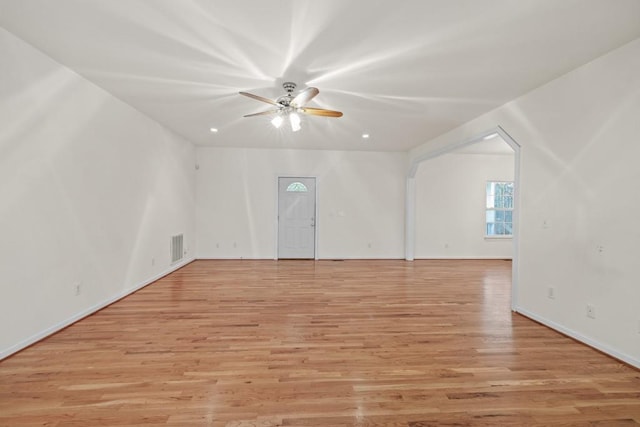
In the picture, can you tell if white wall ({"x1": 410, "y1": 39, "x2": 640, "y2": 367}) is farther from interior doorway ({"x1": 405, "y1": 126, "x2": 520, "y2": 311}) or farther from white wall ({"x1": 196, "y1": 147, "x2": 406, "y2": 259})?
white wall ({"x1": 196, "y1": 147, "x2": 406, "y2": 259})

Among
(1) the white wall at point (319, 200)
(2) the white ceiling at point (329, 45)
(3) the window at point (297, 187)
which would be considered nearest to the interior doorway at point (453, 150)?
(1) the white wall at point (319, 200)

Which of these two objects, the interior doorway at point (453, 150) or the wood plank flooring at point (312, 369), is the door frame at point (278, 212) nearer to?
the interior doorway at point (453, 150)

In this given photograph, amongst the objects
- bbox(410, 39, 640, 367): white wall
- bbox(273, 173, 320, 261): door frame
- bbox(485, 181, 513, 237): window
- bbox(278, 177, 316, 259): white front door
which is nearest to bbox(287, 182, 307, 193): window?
bbox(278, 177, 316, 259): white front door

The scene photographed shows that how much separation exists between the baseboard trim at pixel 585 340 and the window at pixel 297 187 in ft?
15.6

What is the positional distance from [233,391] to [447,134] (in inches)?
197

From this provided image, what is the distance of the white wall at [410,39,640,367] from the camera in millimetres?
2328

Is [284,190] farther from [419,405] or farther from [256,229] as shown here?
[419,405]

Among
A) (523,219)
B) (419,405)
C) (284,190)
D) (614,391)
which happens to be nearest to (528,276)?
(523,219)

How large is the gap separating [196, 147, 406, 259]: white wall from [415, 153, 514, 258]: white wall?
0.59 meters

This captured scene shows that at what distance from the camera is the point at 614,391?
76.6 inches

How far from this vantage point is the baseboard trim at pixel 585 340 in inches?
89.7

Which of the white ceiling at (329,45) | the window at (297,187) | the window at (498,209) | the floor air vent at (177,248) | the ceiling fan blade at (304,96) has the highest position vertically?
the white ceiling at (329,45)

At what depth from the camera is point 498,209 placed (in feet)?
23.5

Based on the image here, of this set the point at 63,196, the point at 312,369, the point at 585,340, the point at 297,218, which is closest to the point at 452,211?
the point at 297,218
